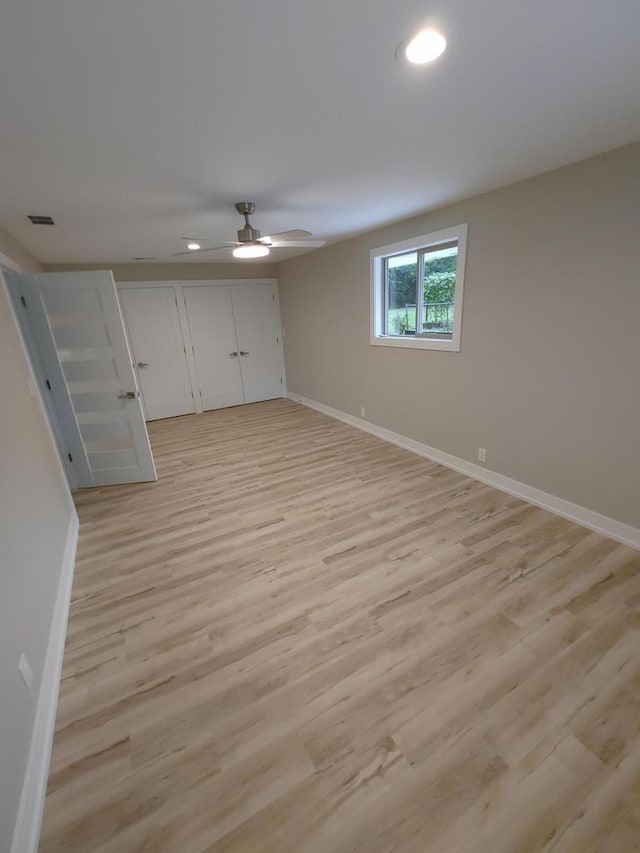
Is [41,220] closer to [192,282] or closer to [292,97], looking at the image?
[292,97]

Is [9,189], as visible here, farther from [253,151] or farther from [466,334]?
[466,334]

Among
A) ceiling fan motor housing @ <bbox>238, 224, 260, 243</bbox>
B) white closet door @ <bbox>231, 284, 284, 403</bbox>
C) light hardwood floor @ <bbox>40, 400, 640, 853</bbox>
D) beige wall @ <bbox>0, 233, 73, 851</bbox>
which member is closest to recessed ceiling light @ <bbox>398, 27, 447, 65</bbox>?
ceiling fan motor housing @ <bbox>238, 224, 260, 243</bbox>

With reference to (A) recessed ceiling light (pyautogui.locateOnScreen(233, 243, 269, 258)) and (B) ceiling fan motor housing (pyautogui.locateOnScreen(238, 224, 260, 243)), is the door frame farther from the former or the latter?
(B) ceiling fan motor housing (pyautogui.locateOnScreen(238, 224, 260, 243))

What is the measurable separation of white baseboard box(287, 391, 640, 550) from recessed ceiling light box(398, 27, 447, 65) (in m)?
2.74

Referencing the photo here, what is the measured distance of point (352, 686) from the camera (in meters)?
1.57

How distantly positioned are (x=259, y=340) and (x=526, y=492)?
16.0ft

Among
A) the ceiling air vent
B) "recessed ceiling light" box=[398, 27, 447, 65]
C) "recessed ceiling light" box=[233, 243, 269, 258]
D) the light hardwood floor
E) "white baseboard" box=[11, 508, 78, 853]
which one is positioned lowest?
the light hardwood floor

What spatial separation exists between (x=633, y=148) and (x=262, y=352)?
5.24m

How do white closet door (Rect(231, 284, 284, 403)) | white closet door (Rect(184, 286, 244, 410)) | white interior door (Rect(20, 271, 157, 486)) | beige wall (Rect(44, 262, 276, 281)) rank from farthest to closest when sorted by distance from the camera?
white closet door (Rect(231, 284, 284, 403)) → white closet door (Rect(184, 286, 244, 410)) → beige wall (Rect(44, 262, 276, 281)) → white interior door (Rect(20, 271, 157, 486))

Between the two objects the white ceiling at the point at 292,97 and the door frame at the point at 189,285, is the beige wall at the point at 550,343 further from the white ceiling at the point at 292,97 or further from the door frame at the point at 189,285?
the door frame at the point at 189,285

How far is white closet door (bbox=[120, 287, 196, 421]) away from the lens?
17.7 ft

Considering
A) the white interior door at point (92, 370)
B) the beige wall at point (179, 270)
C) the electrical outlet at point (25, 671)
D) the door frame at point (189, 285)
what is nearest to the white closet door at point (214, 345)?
the door frame at point (189, 285)

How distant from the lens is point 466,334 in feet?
10.2

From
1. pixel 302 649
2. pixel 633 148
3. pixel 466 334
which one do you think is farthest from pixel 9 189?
pixel 633 148
